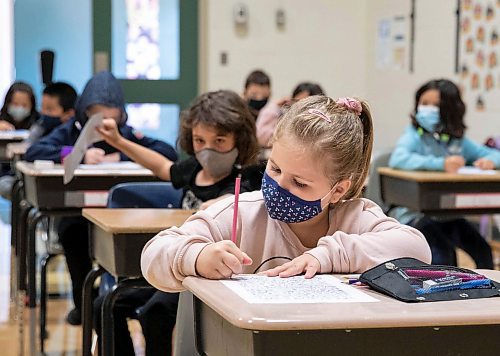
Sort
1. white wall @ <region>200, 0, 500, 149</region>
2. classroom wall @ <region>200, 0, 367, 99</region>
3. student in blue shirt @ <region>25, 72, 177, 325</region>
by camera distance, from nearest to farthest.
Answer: student in blue shirt @ <region>25, 72, 177, 325</region>, white wall @ <region>200, 0, 500, 149</region>, classroom wall @ <region>200, 0, 367, 99</region>

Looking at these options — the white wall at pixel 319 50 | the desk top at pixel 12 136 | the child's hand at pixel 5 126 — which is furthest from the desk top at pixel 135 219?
the white wall at pixel 319 50

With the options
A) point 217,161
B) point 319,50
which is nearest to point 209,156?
point 217,161

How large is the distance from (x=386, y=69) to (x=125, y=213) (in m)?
6.35

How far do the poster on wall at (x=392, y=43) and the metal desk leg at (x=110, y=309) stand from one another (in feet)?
20.3

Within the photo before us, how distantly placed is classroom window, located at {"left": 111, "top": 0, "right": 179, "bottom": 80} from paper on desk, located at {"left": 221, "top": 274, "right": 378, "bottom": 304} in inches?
296

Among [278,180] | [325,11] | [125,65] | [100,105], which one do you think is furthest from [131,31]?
[278,180]

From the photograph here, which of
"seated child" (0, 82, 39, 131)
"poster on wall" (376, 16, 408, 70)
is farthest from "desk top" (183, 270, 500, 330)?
"poster on wall" (376, 16, 408, 70)

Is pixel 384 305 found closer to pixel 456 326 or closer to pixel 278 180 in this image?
pixel 456 326

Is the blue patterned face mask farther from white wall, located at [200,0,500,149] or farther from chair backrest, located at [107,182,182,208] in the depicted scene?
white wall, located at [200,0,500,149]

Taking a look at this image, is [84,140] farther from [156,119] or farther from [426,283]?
[156,119]

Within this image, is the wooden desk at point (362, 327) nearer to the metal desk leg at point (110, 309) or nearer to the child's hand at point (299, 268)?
the child's hand at point (299, 268)

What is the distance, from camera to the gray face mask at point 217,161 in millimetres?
3268

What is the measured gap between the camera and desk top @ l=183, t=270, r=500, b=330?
1393 mm

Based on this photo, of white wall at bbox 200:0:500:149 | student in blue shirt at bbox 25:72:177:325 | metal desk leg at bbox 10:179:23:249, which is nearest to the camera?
student in blue shirt at bbox 25:72:177:325
